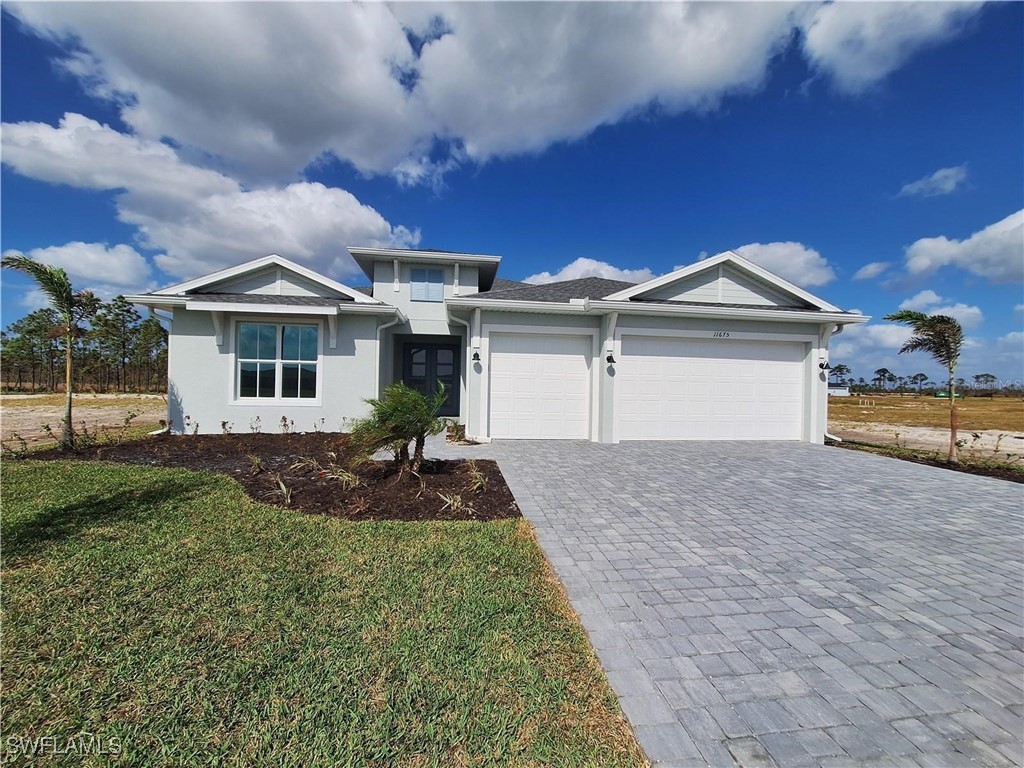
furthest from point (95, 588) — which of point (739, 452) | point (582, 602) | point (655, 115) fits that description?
point (655, 115)

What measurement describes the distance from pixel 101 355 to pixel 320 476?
35806 millimetres

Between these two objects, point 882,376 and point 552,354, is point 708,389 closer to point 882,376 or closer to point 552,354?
point 552,354

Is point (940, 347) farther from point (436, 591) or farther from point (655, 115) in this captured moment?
point (436, 591)

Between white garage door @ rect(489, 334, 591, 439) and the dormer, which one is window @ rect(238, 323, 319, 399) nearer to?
the dormer

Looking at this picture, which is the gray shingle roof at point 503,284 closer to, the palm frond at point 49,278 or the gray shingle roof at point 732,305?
the gray shingle roof at point 732,305

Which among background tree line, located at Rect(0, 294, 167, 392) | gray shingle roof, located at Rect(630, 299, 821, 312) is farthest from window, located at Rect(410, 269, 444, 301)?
background tree line, located at Rect(0, 294, 167, 392)

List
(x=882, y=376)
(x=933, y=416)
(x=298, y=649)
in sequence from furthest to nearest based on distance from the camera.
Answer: (x=882, y=376)
(x=933, y=416)
(x=298, y=649)

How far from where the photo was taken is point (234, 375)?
394 inches

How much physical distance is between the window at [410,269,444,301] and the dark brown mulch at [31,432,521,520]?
17.3 ft

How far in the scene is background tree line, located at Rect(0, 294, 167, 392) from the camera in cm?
2742

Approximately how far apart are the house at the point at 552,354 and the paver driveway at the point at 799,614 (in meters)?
3.89

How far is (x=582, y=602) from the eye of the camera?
3.05 meters

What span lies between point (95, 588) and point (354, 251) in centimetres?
1051

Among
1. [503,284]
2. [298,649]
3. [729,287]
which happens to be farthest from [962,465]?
[503,284]
